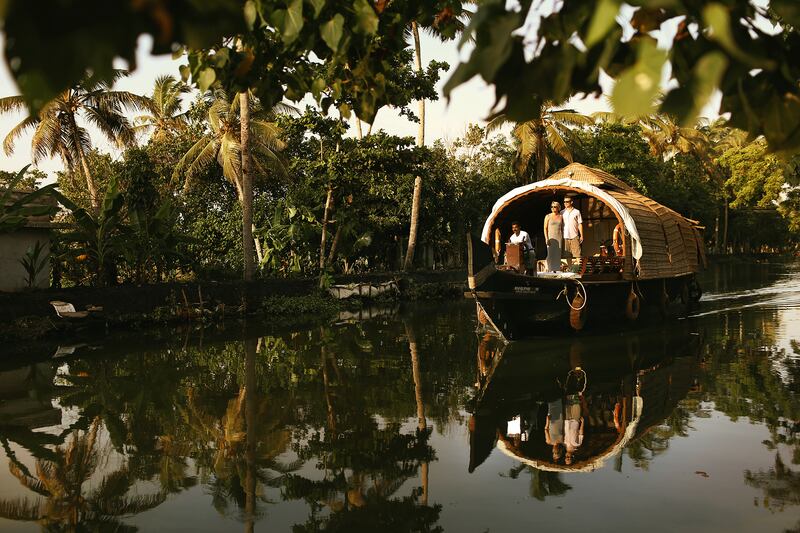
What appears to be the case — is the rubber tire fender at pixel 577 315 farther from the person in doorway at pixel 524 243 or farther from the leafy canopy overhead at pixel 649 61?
the leafy canopy overhead at pixel 649 61

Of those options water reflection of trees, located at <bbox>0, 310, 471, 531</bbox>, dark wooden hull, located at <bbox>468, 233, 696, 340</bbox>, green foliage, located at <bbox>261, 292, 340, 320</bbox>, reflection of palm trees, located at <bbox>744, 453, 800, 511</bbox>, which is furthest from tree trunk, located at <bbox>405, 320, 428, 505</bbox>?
green foliage, located at <bbox>261, 292, 340, 320</bbox>

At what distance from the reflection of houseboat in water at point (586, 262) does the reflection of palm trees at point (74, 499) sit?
6581 mm

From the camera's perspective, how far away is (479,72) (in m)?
1.71

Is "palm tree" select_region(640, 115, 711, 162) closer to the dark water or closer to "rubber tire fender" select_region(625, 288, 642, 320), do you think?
"rubber tire fender" select_region(625, 288, 642, 320)

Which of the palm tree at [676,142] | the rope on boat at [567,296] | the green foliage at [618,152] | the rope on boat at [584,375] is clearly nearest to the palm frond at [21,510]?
the rope on boat at [584,375]

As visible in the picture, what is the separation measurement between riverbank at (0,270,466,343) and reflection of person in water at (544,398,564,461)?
968cm

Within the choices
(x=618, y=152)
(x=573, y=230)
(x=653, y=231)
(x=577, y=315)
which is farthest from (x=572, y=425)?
(x=618, y=152)

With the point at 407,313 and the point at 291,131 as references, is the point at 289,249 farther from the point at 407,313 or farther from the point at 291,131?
the point at 407,313

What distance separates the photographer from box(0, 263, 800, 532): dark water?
419 cm

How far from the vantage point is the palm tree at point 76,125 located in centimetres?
2361

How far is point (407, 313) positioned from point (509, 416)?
11.7m

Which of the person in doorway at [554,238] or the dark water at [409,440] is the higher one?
the person in doorway at [554,238]

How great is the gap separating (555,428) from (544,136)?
78.6 feet

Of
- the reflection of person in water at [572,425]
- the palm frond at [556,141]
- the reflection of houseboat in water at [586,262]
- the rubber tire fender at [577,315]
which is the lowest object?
the reflection of person in water at [572,425]
